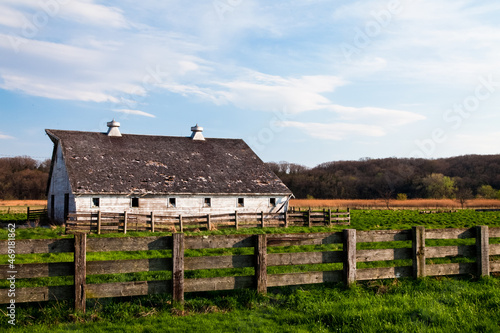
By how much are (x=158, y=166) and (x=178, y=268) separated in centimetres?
2580

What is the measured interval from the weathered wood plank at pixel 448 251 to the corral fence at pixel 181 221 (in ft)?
57.2

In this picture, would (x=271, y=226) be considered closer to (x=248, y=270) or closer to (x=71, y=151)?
(x=71, y=151)

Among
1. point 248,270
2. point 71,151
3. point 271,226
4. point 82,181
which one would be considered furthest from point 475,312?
point 71,151

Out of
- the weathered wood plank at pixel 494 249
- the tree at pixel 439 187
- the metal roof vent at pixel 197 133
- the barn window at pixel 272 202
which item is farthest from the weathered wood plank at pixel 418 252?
the tree at pixel 439 187

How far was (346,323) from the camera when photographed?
255 inches

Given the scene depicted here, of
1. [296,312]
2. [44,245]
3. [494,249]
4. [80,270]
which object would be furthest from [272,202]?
[44,245]

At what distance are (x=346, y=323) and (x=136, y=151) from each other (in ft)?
96.9

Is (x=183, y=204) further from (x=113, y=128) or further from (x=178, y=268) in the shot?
(x=178, y=268)

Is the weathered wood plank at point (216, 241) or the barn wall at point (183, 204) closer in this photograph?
the weathered wood plank at point (216, 241)

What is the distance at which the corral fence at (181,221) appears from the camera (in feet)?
80.9

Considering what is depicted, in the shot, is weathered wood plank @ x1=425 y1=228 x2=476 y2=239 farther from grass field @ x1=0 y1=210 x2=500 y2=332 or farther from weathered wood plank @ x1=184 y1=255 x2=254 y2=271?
weathered wood plank @ x1=184 y1=255 x2=254 y2=271

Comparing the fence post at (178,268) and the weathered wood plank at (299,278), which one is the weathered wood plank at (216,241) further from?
the weathered wood plank at (299,278)

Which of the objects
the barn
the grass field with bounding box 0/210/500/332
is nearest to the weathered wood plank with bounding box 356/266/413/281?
the grass field with bounding box 0/210/500/332

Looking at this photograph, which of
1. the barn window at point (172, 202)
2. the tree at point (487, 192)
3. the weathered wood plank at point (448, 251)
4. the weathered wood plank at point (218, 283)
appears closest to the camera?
the weathered wood plank at point (218, 283)
